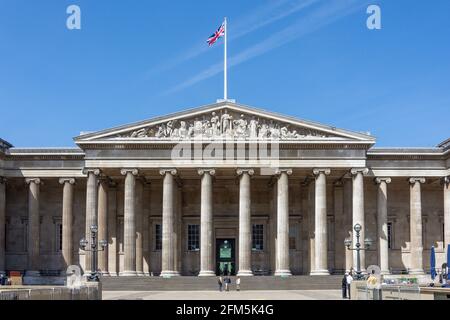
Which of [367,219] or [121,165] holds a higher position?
[121,165]

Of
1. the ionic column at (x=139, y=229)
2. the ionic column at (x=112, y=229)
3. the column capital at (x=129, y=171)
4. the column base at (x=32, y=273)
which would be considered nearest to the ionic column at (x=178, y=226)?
the ionic column at (x=139, y=229)

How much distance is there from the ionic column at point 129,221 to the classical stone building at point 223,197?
0.09m

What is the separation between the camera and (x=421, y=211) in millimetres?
70500

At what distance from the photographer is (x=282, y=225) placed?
207 feet

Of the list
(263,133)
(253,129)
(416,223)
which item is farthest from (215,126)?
(416,223)

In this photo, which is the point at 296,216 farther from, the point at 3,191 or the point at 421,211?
the point at 3,191

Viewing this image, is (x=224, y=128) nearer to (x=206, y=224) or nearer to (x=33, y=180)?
(x=206, y=224)

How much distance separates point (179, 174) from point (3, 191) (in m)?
16.3

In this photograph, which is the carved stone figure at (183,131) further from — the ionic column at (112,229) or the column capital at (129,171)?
the ionic column at (112,229)

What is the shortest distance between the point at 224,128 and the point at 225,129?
0.12 metres

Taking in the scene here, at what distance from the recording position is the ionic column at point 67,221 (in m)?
67.5
